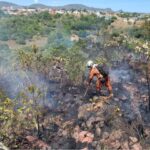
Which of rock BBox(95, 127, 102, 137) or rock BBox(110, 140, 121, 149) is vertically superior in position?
rock BBox(95, 127, 102, 137)

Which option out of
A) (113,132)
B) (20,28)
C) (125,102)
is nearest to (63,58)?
(125,102)

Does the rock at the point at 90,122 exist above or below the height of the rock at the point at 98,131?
above

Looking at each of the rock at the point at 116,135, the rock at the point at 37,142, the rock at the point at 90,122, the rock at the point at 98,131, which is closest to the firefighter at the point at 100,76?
the rock at the point at 90,122

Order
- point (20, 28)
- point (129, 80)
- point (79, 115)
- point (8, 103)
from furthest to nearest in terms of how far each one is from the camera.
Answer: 1. point (20, 28)
2. point (129, 80)
3. point (79, 115)
4. point (8, 103)

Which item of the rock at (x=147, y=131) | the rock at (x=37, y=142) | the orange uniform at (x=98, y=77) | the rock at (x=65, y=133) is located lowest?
the rock at (x=37, y=142)

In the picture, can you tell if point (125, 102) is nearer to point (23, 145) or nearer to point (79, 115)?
point (79, 115)

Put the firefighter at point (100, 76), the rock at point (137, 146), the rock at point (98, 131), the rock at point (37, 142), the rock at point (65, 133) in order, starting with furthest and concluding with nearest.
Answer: the firefighter at point (100, 76)
the rock at point (65, 133)
the rock at point (98, 131)
the rock at point (37, 142)
the rock at point (137, 146)

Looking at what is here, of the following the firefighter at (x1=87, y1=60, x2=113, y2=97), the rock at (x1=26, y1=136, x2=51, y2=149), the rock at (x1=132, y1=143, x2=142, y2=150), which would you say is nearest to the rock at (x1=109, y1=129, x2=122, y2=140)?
the rock at (x1=132, y1=143, x2=142, y2=150)

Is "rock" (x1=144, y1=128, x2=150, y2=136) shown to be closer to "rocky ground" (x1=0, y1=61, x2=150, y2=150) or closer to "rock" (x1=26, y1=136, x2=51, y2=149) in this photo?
"rocky ground" (x1=0, y1=61, x2=150, y2=150)

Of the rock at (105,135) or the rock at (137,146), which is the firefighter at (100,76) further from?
the rock at (137,146)

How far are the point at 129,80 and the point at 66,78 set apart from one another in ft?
7.57

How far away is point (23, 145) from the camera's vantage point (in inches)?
394


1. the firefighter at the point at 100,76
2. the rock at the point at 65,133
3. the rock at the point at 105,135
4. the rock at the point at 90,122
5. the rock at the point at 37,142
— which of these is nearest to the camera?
the rock at the point at 37,142

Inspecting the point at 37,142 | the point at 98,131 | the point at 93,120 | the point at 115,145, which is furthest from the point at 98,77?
the point at 37,142
